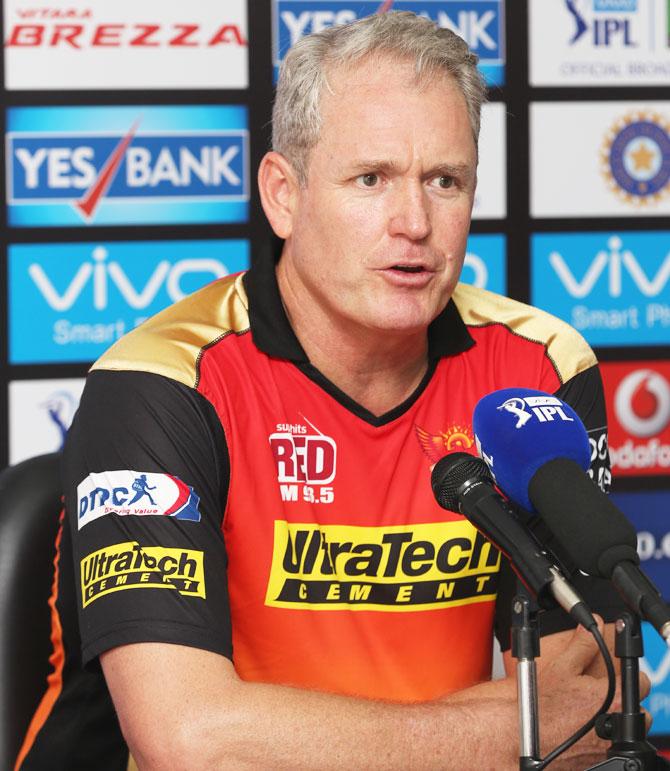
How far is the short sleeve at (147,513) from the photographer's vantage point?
1379mm

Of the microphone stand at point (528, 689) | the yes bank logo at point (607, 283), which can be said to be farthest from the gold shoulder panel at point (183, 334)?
the yes bank logo at point (607, 283)

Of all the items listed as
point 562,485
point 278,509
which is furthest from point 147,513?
point 562,485

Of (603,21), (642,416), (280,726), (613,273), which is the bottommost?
(280,726)

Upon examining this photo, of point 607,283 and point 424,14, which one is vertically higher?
point 424,14

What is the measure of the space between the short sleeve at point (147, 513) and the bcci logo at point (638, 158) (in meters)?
1.58

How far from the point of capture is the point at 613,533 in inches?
Answer: 35.1

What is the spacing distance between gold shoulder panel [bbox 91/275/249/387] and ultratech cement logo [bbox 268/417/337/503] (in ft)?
0.48

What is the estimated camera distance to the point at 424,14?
8.72 ft

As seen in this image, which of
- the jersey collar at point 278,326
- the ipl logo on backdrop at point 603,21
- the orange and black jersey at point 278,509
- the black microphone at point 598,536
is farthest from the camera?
the ipl logo on backdrop at point 603,21

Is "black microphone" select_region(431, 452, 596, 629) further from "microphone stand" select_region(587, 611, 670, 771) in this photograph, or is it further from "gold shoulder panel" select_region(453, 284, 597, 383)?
"gold shoulder panel" select_region(453, 284, 597, 383)

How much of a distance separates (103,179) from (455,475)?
1.74 meters

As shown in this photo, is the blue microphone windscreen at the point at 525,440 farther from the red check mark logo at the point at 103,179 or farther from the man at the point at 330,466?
the red check mark logo at the point at 103,179

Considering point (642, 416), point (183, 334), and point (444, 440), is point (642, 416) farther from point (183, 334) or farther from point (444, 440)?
point (183, 334)

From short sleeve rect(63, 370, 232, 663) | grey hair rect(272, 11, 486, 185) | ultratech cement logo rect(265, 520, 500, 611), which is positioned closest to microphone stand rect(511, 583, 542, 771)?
short sleeve rect(63, 370, 232, 663)
